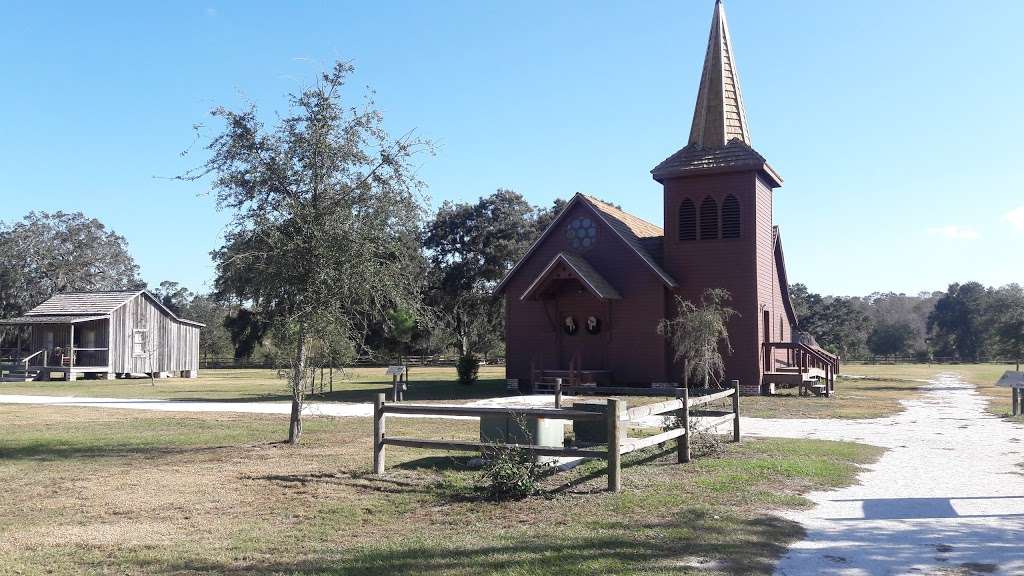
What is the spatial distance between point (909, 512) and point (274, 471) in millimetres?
7832

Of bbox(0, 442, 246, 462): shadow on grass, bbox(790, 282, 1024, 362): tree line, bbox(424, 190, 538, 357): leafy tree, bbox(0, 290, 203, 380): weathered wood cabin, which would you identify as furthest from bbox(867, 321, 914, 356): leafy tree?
bbox(0, 442, 246, 462): shadow on grass

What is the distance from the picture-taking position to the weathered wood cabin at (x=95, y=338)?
43.2 m

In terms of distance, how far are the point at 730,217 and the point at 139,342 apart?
34669mm

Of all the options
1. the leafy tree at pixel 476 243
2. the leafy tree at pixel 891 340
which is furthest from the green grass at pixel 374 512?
the leafy tree at pixel 891 340

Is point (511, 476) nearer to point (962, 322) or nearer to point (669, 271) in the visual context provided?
point (669, 271)

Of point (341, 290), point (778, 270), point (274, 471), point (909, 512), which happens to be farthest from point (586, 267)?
point (909, 512)

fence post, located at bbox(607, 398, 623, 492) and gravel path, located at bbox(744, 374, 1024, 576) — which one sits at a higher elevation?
fence post, located at bbox(607, 398, 623, 492)

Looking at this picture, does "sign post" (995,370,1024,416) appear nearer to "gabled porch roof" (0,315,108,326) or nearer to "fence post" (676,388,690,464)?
"fence post" (676,388,690,464)

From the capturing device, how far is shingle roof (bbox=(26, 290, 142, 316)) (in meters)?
44.1

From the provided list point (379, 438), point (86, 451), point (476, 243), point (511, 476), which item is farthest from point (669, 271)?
point (476, 243)

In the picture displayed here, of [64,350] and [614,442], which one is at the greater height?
[64,350]

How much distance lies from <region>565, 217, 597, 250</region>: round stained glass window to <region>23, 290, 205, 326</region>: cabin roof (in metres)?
27.2

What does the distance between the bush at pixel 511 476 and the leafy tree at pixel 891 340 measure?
321ft

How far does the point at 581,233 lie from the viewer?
30.8 metres
